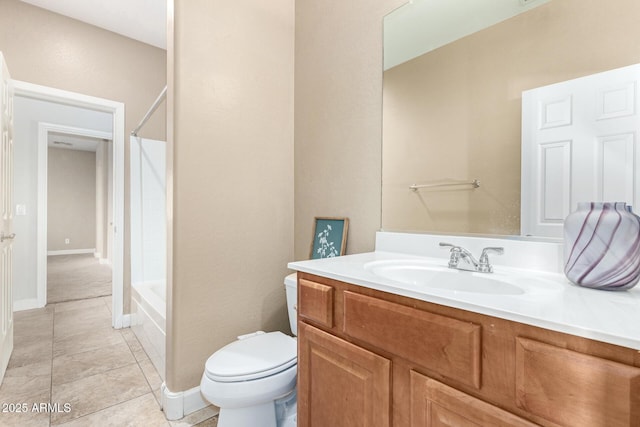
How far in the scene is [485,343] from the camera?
0.65 meters

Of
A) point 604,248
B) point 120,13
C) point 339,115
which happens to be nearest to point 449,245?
point 604,248

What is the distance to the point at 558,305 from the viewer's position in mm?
653

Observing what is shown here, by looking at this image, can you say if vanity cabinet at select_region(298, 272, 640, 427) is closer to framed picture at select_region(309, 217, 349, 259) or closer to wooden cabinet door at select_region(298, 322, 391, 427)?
wooden cabinet door at select_region(298, 322, 391, 427)

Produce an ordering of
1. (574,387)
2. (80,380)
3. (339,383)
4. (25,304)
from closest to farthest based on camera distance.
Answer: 1. (574,387)
2. (339,383)
3. (80,380)
4. (25,304)

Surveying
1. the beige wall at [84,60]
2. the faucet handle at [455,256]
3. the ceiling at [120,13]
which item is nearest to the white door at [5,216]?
the beige wall at [84,60]

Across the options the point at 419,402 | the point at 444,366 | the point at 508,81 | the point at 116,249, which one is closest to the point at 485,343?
the point at 444,366

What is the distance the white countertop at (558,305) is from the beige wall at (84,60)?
284 centimetres

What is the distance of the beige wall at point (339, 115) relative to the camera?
5.12 ft

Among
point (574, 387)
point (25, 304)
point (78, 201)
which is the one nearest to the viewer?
point (574, 387)

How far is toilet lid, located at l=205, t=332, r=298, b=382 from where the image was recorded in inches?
47.8

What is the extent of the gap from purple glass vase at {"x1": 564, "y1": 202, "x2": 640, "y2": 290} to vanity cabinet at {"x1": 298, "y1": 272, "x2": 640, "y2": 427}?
1.32 feet

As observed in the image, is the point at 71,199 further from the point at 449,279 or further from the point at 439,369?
the point at 439,369

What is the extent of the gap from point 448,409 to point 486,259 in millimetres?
555

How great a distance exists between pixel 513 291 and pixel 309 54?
1.74 meters
